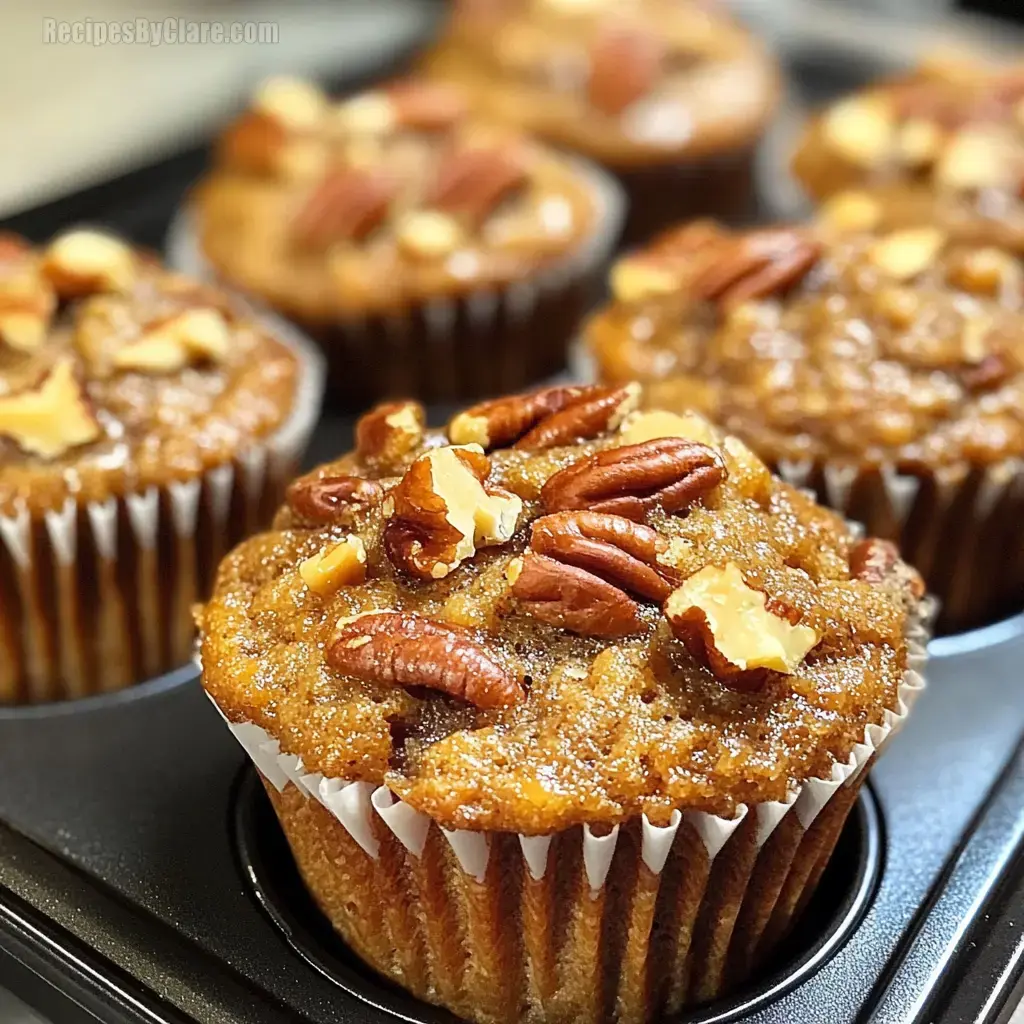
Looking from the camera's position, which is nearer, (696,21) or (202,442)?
(202,442)

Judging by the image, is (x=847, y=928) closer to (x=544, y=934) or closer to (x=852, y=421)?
(x=544, y=934)

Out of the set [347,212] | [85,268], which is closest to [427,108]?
[347,212]

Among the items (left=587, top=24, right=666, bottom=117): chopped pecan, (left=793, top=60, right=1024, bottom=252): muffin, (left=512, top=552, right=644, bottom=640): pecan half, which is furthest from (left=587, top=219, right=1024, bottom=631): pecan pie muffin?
(left=587, top=24, right=666, bottom=117): chopped pecan

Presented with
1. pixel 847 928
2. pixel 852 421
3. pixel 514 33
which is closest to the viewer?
pixel 847 928

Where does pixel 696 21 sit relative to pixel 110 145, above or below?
above

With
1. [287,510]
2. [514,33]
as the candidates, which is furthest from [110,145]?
[287,510]

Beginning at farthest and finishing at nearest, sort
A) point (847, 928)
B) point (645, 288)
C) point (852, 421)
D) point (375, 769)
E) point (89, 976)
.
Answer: point (645, 288), point (852, 421), point (847, 928), point (89, 976), point (375, 769)
